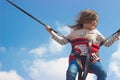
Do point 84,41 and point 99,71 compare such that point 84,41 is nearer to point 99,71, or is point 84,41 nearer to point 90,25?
point 90,25

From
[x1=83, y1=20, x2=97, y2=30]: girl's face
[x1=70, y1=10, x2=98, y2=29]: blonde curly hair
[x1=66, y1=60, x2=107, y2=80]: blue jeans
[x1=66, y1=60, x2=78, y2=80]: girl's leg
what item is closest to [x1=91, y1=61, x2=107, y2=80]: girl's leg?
[x1=66, y1=60, x2=107, y2=80]: blue jeans

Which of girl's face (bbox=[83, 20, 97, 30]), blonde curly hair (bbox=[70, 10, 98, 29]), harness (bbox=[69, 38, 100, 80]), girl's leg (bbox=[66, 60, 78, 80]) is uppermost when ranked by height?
blonde curly hair (bbox=[70, 10, 98, 29])

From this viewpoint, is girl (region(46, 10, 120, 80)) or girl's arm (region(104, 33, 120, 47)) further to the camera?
girl's arm (region(104, 33, 120, 47))

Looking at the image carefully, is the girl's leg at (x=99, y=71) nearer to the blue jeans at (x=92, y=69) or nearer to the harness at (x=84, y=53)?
the blue jeans at (x=92, y=69)

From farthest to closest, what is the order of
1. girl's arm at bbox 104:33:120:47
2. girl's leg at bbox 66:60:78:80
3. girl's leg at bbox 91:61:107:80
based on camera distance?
girl's arm at bbox 104:33:120:47 < girl's leg at bbox 91:61:107:80 < girl's leg at bbox 66:60:78:80

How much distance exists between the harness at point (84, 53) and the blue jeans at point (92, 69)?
100 mm

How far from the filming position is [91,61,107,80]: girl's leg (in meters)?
6.43

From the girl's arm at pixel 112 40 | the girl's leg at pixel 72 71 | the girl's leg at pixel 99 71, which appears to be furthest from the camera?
the girl's arm at pixel 112 40

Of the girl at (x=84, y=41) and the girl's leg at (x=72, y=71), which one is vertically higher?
the girl at (x=84, y=41)

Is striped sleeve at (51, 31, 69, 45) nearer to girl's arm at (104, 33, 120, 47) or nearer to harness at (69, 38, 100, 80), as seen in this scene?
harness at (69, 38, 100, 80)

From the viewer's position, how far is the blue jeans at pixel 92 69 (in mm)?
6162

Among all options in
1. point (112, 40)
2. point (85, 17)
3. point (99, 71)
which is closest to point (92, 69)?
point (99, 71)

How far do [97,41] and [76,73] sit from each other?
1090 millimetres

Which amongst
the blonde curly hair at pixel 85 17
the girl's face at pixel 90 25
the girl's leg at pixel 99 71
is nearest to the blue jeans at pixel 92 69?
the girl's leg at pixel 99 71
